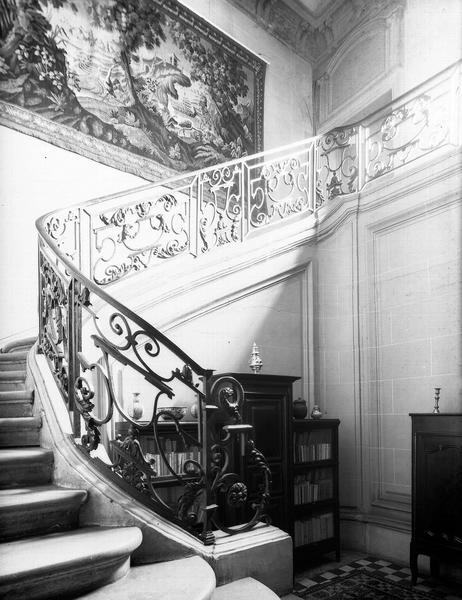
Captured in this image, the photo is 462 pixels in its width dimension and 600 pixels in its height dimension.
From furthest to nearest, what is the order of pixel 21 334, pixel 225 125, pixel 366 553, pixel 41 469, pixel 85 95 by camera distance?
pixel 225 125 → pixel 366 553 → pixel 85 95 → pixel 21 334 → pixel 41 469

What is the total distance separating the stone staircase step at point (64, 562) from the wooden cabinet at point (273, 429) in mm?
1845

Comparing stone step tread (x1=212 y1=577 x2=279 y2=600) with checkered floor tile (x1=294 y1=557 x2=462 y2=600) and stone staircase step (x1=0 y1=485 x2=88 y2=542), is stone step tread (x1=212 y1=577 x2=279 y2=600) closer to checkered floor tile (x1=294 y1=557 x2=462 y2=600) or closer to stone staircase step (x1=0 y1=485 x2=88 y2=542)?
stone staircase step (x1=0 y1=485 x2=88 y2=542)

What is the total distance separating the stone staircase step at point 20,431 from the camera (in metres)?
2.58

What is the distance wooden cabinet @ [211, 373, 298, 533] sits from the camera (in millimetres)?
3809

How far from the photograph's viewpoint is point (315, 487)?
4.25 meters

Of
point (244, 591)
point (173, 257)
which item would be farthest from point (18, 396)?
point (173, 257)

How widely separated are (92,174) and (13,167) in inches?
24.5

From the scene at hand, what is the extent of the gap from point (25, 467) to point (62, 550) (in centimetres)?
64

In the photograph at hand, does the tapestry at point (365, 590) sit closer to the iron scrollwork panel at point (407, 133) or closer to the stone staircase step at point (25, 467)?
the stone staircase step at point (25, 467)

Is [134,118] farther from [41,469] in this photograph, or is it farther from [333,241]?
[41,469]

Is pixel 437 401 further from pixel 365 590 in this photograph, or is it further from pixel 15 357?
pixel 15 357

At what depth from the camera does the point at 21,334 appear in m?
3.51

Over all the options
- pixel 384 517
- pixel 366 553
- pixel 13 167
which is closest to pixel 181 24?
pixel 13 167

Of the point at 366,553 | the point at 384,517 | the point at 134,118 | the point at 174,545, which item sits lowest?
the point at 366,553
